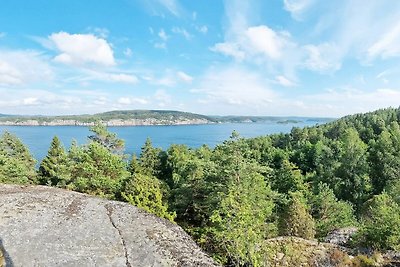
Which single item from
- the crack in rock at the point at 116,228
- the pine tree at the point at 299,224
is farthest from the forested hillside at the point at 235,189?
the crack in rock at the point at 116,228

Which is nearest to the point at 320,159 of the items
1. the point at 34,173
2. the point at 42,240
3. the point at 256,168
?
the point at 256,168

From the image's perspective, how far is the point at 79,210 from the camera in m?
15.6

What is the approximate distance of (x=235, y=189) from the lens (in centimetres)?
1731

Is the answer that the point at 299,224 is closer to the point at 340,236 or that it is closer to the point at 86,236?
the point at 340,236

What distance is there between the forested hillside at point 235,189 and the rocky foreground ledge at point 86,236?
6.90 feet

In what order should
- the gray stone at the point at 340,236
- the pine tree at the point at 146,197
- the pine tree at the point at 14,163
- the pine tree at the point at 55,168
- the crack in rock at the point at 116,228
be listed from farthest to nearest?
the pine tree at the point at 55,168 → the pine tree at the point at 14,163 → the gray stone at the point at 340,236 → the pine tree at the point at 146,197 → the crack in rock at the point at 116,228

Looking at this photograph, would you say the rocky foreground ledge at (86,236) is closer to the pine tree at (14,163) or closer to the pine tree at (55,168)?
the pine tree at (55,168)

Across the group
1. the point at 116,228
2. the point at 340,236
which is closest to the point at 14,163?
the point at 116,228

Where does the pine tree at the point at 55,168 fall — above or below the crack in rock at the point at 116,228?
below

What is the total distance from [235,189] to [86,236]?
7584 millimetres

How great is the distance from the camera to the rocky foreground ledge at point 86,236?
11344 mm

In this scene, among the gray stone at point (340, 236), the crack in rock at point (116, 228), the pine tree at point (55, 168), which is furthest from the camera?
the pine tree at point (55, 168)

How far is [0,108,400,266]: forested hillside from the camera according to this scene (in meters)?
13.5

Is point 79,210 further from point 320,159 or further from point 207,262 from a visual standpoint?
point 320,159
